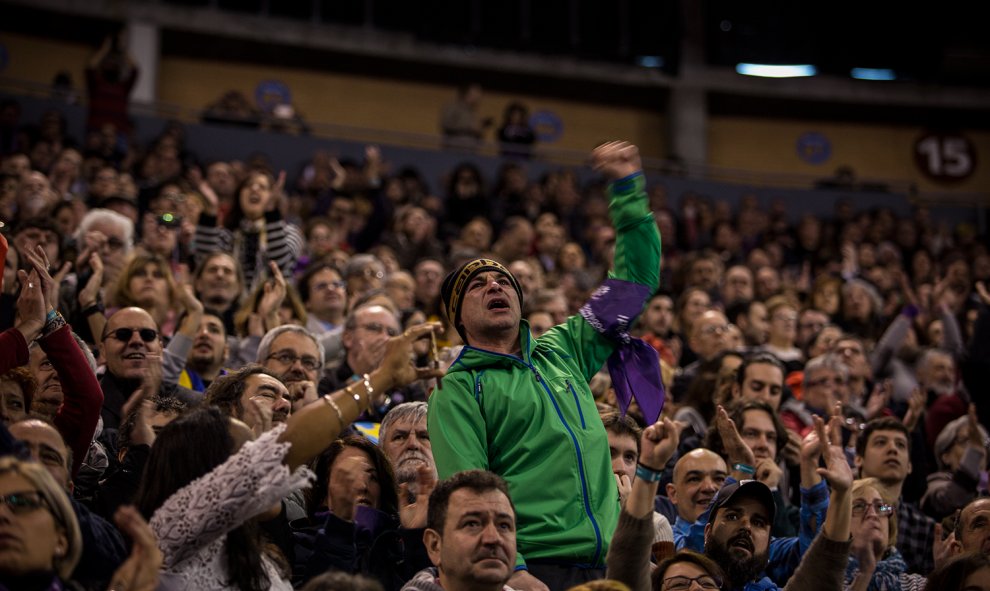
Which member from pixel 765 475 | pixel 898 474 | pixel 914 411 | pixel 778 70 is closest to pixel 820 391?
pixel 914 411

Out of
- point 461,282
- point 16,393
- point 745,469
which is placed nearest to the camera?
point 461,282

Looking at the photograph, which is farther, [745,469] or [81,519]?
[745,469]

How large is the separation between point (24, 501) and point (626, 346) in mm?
2047

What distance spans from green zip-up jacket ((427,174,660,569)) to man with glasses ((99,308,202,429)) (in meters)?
1.66

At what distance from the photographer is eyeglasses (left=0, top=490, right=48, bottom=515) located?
2.89m

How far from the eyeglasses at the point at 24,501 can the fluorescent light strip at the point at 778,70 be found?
15.0m

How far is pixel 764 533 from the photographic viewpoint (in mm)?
4414

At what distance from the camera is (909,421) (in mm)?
6477

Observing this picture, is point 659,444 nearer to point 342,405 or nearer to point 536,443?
point 536,443

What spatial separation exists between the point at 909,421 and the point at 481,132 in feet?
26.5

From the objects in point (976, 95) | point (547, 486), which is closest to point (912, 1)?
point (976, 95)

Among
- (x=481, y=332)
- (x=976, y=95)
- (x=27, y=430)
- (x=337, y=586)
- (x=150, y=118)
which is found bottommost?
(x=337, y=586)

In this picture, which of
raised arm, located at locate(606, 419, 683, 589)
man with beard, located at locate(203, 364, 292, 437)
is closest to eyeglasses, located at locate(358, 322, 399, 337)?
man with beard, located at locate(203, 364, 292, 437)

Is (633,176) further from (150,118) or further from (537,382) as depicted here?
(150,118)
